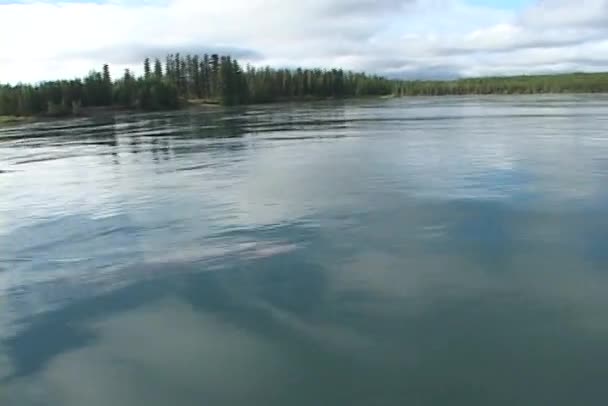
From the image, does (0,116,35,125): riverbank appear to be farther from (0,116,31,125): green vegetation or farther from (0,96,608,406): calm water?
(0,96,608,406): calm water

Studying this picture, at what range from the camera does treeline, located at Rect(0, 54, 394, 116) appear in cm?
12197

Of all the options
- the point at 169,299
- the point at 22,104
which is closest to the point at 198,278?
the point at 169,299

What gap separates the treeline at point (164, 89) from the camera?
122 meters

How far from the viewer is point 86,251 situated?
Answer: 1820cm

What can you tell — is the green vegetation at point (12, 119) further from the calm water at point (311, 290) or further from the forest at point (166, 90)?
the calm water at point (311, 290)

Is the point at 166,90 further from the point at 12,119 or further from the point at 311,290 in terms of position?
the point at 311,290

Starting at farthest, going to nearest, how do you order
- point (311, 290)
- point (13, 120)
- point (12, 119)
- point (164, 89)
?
point (164, 89) → point (12, 119) → point (13, 120) → point (311, 290)

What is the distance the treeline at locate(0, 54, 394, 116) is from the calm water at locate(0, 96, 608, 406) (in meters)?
104

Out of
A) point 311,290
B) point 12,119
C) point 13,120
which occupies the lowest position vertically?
point 311,290

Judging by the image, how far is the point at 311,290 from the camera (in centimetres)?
1463

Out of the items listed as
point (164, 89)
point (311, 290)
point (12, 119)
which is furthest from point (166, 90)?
point (311, 290)

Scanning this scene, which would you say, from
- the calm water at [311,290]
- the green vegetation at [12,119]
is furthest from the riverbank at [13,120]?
the calm water at [311,290]

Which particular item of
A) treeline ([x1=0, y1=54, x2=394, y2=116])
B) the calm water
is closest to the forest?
treeline ([x1=0, y1=54, x2=394, y2=116])

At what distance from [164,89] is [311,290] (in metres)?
134
